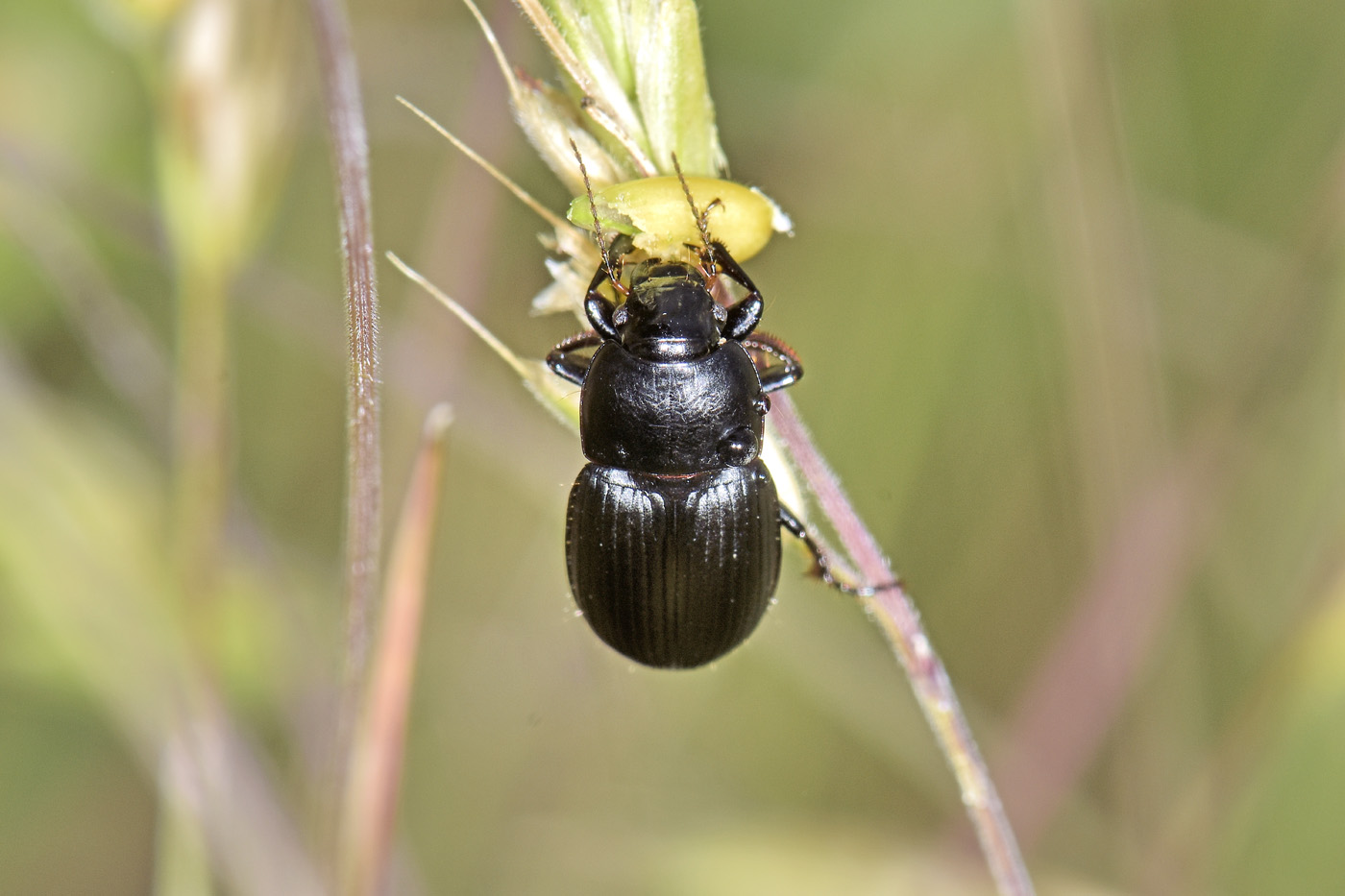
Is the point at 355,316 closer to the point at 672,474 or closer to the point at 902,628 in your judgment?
the point at 902,628

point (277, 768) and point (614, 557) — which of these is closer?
point (614, 557)

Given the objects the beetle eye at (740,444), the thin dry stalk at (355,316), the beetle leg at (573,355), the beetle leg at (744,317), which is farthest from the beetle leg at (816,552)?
the thin dry stalk at (355,316)

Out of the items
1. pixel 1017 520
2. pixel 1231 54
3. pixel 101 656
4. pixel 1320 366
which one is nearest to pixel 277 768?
pixel 101 656

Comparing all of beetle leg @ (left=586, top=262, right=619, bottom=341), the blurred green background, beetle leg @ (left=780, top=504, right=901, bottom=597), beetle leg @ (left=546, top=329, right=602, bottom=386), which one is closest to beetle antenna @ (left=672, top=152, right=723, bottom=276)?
beetle leg @ (left=586, top=262, right=619, bottom=341)

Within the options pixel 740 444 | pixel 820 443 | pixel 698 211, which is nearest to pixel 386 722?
A: pixel 740 444

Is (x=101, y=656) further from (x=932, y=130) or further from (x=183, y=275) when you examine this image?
(x=932, y=130)
